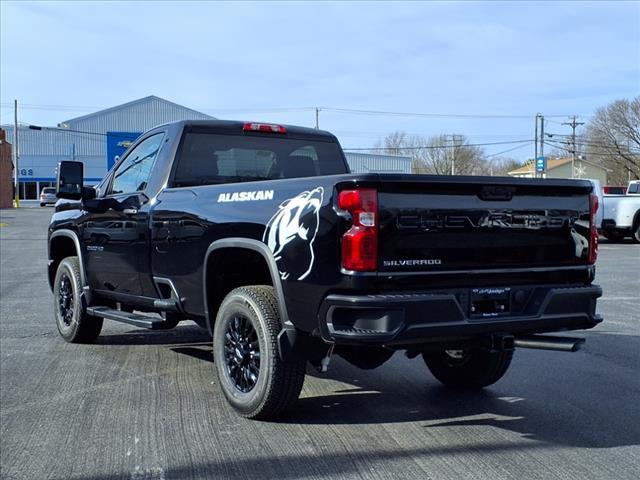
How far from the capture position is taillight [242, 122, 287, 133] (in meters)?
6.48

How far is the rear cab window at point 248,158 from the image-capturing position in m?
6.16

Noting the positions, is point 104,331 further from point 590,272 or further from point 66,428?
point 590,272

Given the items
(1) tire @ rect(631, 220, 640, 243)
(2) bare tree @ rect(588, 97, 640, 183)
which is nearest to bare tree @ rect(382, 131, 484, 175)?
(2) bare tree @ rect(588, 97, 640, 183)

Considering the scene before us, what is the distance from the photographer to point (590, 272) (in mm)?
4824

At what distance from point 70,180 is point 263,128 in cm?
189

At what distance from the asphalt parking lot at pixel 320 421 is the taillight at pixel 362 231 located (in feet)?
3.80

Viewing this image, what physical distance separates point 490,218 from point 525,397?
1.86m

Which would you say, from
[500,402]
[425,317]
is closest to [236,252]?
[425,317]

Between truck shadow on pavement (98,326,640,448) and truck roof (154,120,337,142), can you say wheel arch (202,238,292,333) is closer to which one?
truck shadow on pavement (98,326,640,448)

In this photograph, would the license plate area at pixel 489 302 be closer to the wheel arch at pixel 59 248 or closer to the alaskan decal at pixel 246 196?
the alaskan decal at pixel 246 196

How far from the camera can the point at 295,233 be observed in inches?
169

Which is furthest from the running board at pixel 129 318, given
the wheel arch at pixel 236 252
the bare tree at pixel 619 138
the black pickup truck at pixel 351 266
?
the bare tree at pixel 619 138

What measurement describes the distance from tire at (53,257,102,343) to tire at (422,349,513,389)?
3.53 metres

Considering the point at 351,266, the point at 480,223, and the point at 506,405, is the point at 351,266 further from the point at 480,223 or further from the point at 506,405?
the point at 506,405
